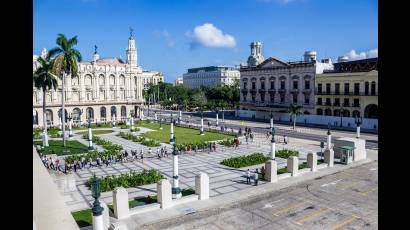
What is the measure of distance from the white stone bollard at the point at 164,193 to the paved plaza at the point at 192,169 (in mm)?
3673

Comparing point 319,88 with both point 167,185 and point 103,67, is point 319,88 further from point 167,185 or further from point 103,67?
point 167,185

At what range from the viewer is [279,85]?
255 feet

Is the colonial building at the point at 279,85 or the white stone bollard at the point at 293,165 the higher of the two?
the colonial building at the point at 279,85

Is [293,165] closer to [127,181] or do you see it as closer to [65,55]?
[127,181]

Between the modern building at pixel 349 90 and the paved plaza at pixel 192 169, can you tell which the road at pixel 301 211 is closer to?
the paved plaza at pixel 192 169

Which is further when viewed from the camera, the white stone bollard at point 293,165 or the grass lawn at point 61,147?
the grass lawn at point 61,147

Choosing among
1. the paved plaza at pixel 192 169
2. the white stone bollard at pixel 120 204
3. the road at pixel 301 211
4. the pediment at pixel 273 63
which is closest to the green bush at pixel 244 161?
the paved plaza at pixel 192 169

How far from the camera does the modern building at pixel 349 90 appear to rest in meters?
60.2

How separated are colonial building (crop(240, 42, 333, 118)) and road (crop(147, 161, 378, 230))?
1828 inches

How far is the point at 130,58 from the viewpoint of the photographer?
312 ft

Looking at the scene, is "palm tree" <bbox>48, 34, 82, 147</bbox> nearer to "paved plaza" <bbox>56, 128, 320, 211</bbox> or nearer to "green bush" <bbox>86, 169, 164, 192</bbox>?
"paved plaza" <bbox>56, 128, 320, 211</bbox>

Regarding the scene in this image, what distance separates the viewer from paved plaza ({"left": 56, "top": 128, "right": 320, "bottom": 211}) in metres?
25.2
